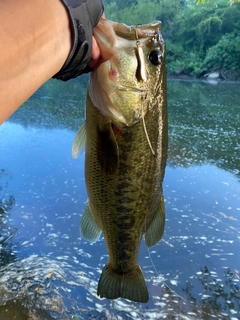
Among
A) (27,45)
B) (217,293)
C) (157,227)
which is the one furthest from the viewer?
(217,293)

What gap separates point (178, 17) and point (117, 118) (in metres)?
41.1

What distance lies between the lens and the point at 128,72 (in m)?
1.56

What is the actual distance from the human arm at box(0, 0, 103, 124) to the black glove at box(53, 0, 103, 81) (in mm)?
29

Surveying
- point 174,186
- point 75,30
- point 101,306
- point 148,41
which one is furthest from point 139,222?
point 174,186

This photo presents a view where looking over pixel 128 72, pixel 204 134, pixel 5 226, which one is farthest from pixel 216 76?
pixel 128 72

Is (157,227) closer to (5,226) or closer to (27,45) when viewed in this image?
(27,45)

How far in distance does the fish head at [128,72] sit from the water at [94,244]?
2.64 meters

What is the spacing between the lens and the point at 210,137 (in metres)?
9.11

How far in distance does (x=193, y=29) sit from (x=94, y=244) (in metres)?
37.1

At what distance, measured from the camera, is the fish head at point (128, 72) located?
4.93 feet

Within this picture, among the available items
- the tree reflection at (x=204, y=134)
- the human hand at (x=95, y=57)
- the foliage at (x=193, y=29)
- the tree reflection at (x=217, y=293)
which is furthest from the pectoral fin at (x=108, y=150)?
the foliage at (x=193, y=29)

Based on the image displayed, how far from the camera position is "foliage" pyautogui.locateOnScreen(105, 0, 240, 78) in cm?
3228

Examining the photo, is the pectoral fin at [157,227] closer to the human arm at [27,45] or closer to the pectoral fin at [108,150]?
the pectoral fin at [108,150]

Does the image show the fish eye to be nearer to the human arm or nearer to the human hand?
the human hand
